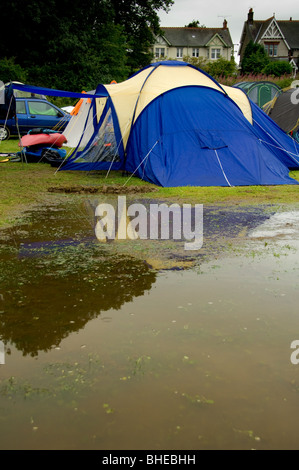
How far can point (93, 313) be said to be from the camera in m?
3.93

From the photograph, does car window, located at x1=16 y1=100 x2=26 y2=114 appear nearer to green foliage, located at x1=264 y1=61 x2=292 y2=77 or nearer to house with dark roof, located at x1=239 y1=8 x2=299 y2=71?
green foliage, located at x1=264 y1=61 x2=292 y2=77

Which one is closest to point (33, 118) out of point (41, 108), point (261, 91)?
point (41, 108)

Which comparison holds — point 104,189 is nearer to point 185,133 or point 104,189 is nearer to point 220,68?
point 185,133

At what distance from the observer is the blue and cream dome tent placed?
10.4 metres

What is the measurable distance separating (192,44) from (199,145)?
59.1 metres

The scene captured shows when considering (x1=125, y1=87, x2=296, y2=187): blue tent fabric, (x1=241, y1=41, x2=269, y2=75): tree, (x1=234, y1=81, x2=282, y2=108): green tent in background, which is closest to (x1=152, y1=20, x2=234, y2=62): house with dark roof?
(x1=241, y1=41, x2=269, y2=75): tree

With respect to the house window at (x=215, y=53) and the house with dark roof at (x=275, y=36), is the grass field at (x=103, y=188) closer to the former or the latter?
the house with dark roof at (x=275, y=36)

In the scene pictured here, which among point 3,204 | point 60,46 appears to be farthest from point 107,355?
point 60,46

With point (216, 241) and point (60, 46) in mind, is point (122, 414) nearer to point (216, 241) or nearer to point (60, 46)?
point (216, 241)

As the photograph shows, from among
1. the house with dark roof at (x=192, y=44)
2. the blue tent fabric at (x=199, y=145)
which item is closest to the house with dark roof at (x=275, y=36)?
the house with dark roof at (x=192, y=44)

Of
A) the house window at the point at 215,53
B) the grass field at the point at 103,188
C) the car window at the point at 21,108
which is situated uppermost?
the house window at the point at 215,53

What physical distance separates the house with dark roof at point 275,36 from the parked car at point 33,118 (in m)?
47.7

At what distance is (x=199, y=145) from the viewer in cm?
1056

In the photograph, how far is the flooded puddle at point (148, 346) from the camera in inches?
99.3
